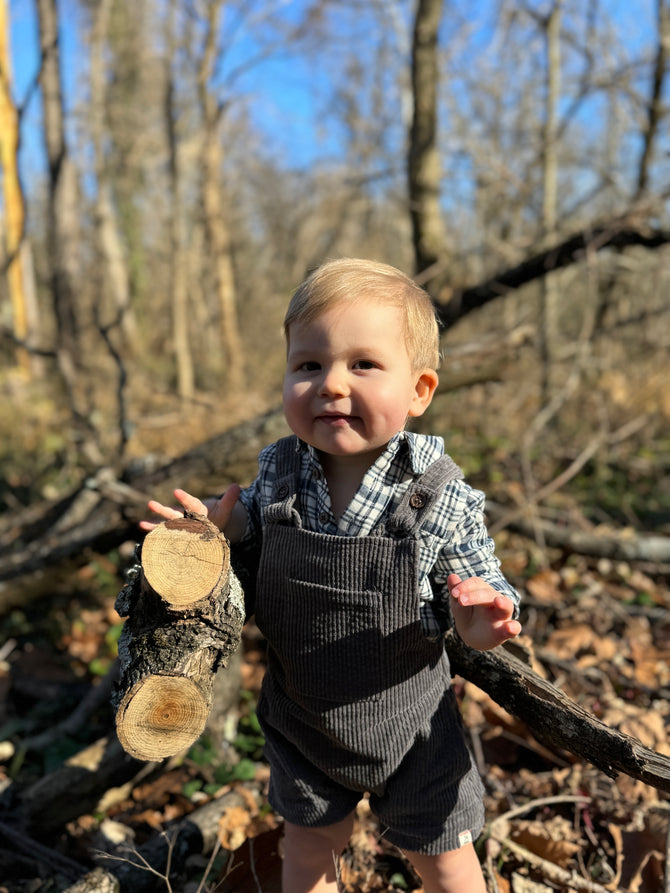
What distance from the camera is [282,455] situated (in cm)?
184

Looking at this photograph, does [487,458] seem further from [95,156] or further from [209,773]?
[95,156]

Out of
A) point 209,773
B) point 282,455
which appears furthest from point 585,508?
point 282,455

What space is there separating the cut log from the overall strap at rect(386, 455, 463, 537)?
0.42m

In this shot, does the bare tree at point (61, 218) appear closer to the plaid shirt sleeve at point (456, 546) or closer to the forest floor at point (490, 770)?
the forest floor at point (490, 770)

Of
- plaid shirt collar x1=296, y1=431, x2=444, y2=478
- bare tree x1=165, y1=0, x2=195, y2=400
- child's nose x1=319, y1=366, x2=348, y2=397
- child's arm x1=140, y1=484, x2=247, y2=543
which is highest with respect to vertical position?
child's nose x1=319, y1=366, x2=348, y2=397

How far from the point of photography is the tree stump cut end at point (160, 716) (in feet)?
4.70

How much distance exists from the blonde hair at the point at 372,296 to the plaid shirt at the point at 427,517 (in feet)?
0.81

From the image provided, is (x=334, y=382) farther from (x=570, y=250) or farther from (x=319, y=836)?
(x=570, y=250)

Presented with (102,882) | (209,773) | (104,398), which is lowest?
(104,398)

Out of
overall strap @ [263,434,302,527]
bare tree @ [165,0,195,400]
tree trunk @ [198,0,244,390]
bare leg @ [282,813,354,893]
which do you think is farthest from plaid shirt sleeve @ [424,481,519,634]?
tree trunk @ [198,0,244,390]

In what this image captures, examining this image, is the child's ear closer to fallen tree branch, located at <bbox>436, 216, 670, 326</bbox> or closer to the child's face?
the child's face

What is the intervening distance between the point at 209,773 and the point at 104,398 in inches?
316

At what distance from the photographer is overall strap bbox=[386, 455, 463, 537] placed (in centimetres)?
164

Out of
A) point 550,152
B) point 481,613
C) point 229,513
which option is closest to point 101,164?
point 550,152
